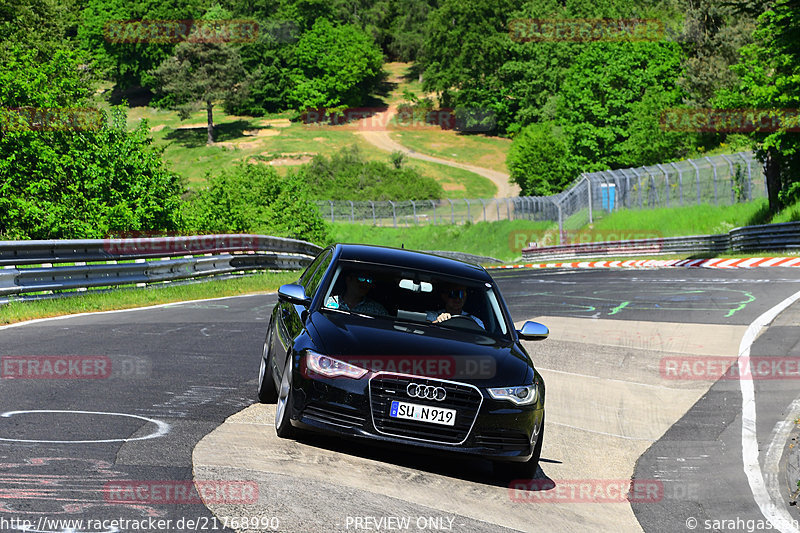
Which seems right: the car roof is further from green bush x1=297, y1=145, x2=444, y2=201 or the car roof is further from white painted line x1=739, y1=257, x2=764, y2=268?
green bush x1=297, y1=145, x2=444, y2=201

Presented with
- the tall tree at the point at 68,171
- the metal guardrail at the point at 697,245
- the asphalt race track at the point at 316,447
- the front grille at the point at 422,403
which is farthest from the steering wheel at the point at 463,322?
the metal guardrail at the point at 697,245

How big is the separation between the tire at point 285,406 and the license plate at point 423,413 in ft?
2.57

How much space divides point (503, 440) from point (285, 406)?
5.09 ft

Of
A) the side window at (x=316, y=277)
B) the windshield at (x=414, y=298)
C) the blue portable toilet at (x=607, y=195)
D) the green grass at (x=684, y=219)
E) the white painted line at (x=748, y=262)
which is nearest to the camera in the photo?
the windshield at (x=414, y=298)

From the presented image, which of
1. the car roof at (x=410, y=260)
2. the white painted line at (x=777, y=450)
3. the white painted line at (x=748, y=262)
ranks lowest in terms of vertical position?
the white painted line at (x=748, y=262)

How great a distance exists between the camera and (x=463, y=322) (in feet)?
26.2

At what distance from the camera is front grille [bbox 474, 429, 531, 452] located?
6844 mm

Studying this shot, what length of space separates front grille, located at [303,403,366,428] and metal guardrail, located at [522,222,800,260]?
2891cm

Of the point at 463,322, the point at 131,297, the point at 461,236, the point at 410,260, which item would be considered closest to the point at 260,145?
the point at 461,236

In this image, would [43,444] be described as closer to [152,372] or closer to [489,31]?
[152,372]

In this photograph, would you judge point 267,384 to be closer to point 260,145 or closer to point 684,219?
point 684,219

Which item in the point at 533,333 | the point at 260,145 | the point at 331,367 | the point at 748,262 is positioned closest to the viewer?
the point at 331,367

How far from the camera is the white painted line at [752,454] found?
6.83m

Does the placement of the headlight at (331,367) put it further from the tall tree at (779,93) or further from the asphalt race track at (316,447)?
the tall tree at (779,93)
